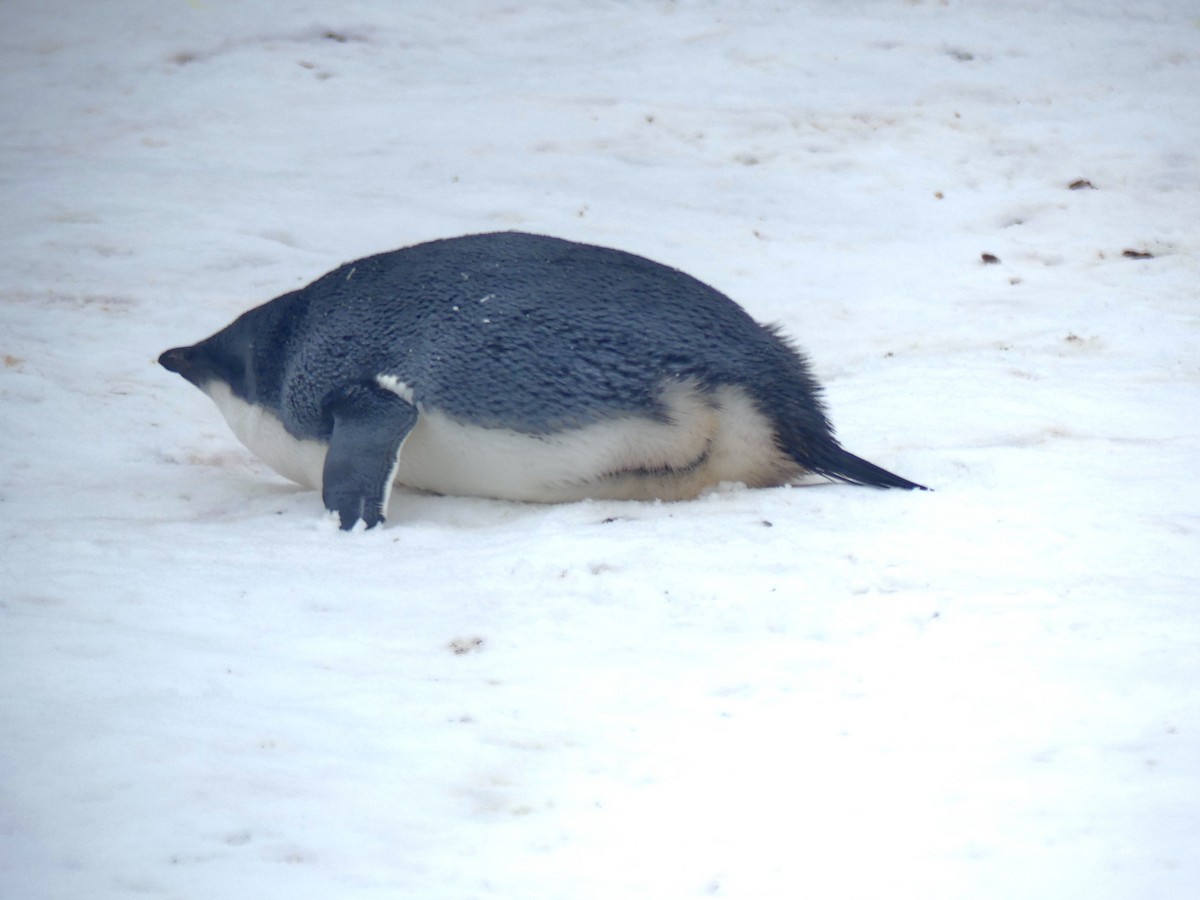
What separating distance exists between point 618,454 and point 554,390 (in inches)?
9.7

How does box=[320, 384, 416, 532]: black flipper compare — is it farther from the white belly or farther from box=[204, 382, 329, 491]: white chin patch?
box=[204, 382, 329, 491]: white chin patch

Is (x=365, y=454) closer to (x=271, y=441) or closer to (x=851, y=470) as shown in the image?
(x=271, y=441)

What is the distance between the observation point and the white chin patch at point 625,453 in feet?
11.1

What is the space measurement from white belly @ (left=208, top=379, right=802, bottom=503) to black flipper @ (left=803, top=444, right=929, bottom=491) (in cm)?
8

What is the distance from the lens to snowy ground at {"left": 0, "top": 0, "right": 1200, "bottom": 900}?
1.89 metres

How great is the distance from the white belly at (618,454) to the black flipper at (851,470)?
0.08 metres

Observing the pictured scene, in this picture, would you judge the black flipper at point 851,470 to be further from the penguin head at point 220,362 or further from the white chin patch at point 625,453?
the penguin head at point 220,362

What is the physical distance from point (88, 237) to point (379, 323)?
3.05 meters

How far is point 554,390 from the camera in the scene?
3381mm

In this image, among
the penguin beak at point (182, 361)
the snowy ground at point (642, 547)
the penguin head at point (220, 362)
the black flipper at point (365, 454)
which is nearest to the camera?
the snowy ground at point (642, 547)

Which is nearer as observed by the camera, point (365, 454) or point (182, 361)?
point (365, 454)

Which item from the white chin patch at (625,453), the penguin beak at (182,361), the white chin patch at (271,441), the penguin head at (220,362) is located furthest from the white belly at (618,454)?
the penguin beak at (182,361)

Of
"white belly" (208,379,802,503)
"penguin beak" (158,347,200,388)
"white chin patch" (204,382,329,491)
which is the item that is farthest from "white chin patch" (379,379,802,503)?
"penguin beak" (158,347,200,388)

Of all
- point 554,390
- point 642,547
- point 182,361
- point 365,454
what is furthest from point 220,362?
point 642,547
